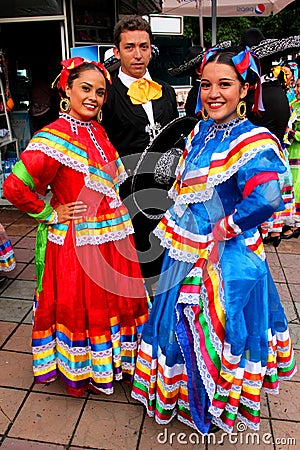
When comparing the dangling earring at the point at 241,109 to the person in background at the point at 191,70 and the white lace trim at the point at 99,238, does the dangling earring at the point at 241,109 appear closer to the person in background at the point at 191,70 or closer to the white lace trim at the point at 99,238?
the white lace trim at the point at 99,238

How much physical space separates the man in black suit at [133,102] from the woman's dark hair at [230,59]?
857mm

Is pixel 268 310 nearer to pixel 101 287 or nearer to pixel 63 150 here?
pixel 101 287

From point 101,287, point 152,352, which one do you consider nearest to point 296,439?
point 152,352

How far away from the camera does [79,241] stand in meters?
2.18

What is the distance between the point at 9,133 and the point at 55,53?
4.82 ft

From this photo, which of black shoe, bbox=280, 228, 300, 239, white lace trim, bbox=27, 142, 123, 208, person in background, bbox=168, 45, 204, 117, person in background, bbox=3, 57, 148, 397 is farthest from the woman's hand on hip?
black shoe, bbox=280, 228, 300, 239

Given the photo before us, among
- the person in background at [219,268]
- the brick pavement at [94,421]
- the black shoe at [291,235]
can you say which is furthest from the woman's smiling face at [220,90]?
the black shoe at [291,235]

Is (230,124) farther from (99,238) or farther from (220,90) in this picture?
(99,238)

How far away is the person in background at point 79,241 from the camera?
2.11 metres

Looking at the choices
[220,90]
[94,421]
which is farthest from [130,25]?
[94,421]

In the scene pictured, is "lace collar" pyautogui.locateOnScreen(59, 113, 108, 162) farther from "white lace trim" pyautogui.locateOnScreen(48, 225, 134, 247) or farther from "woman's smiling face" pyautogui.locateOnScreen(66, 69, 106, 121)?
"white lace trim" pyautogui.locateOnScreen(48, 225, 134, 247)

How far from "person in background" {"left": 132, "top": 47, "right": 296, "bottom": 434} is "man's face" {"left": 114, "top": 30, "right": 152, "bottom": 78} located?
0.75 m

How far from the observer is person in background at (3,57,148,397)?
83.2 inches

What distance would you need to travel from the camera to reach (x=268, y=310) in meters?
2.03
